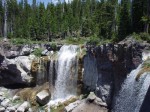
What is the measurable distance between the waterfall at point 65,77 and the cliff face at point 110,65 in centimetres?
260

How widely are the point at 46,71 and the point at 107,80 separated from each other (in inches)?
617

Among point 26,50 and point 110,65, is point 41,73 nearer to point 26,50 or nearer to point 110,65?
point 26,50

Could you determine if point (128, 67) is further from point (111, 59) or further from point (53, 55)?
point (53, 55)

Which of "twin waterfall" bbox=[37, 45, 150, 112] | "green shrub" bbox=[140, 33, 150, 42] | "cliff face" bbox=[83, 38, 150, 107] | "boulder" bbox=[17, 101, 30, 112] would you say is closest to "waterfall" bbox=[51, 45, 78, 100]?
"twin waterfall" bbox=[37, 45, 150, 112]

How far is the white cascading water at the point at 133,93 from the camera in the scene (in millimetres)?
38094

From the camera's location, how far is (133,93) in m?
40.2

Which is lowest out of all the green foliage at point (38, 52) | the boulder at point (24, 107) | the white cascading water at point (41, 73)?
the boulder at point (24, 107)

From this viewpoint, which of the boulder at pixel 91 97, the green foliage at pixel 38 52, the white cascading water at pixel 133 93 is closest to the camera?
the white cascading water at pixel 133 93

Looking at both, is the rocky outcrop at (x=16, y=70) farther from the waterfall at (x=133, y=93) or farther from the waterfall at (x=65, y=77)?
the waterfall at (x=133, y=93)

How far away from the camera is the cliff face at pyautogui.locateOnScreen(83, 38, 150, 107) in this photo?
45.2 metres

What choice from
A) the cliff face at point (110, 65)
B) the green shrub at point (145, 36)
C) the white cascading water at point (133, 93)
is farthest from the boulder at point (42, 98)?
the green shrub at point (145, 36)

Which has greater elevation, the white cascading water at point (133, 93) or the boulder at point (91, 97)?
the white cascading water at point (133, 93)

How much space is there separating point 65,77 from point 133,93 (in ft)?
79.4

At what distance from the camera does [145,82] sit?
38.2 meters
